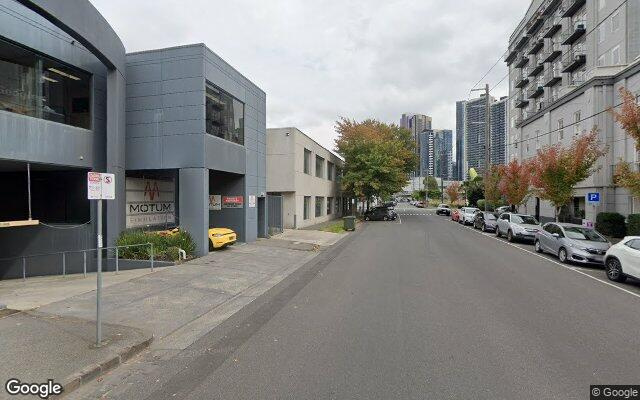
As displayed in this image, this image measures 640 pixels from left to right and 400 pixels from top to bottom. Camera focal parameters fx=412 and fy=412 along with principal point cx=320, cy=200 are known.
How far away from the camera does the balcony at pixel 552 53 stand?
41188 mm

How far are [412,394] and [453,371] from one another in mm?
853

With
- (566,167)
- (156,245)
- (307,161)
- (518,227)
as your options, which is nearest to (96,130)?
(156,245)

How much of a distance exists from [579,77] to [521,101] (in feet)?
51.3

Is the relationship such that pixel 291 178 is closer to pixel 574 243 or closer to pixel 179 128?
pixel 179 128

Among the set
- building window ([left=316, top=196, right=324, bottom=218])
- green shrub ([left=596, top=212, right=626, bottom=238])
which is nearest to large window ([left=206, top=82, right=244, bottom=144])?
building window ([left=316, top=196, right=324, bottom=218])

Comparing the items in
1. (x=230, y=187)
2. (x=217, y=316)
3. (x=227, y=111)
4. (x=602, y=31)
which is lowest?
(x=217, y=316)

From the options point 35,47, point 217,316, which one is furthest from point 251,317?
point 35,47

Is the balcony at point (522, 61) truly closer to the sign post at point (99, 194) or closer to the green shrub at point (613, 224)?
the green shrub at point (613, 224)

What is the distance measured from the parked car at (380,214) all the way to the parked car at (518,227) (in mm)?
19049

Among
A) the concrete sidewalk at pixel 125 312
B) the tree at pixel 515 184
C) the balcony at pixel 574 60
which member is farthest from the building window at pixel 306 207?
the balcony at pixel 574 60

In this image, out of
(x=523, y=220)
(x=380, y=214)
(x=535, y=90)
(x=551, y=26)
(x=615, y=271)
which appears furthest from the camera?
(x=535, y=90)

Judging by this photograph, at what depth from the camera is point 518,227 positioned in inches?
856

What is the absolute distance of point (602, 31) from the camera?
1254 inches

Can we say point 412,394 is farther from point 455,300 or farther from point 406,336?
point 455,300
